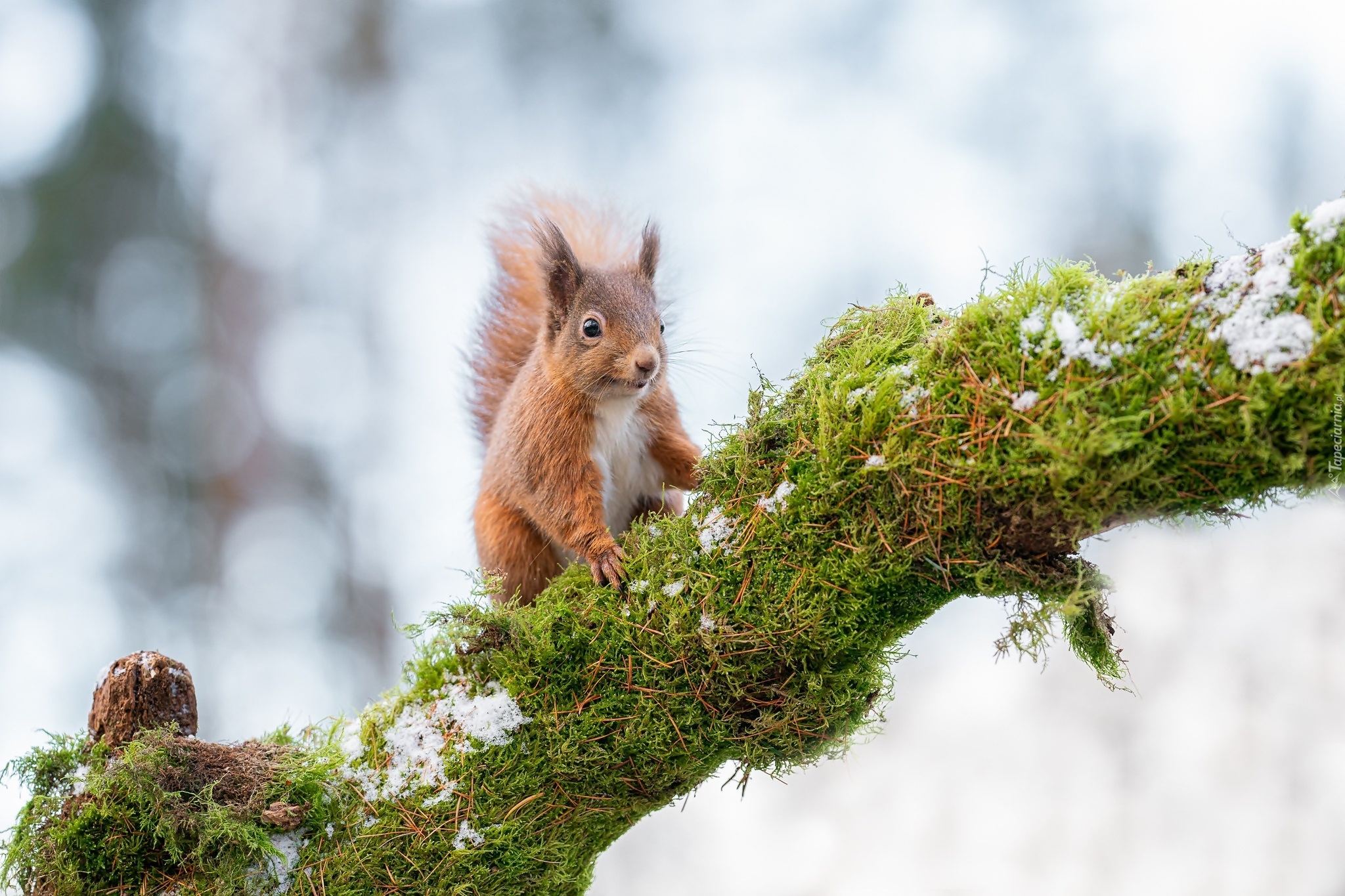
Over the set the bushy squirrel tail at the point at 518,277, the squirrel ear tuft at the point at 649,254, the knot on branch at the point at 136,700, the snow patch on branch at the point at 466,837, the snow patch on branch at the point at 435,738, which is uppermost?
the bushy squirrel tail at the point at 518,277

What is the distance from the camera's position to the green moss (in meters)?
1.42

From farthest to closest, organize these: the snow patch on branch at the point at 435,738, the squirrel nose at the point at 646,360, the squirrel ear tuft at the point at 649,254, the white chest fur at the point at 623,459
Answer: the squirrel ear tuft at the point at 649,254
the white chest fur at the point at 623,459
the squirrel nose at the point at 646,360
the snow patch on branch at the point at 435,738

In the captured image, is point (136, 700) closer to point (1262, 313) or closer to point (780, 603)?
point (780, 603)

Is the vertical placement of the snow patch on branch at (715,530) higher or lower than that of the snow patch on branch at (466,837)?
higher

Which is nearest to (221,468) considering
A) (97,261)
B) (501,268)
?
(97,261)

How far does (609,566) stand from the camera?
1969mm

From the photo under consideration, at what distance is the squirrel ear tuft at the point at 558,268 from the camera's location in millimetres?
2578

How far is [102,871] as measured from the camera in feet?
5.73

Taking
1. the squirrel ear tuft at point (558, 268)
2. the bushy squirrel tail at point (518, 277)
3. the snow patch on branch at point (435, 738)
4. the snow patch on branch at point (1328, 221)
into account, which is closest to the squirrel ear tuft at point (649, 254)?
the squirrel ear tuft at point (558, 268)

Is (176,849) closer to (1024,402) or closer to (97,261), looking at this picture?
(1024,402)

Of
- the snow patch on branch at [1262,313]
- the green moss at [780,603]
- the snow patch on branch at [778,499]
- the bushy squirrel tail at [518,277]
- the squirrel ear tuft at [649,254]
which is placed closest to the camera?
the snow patch on branch at [1262,313]

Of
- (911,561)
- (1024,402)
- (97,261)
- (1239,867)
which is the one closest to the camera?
(1024,402)

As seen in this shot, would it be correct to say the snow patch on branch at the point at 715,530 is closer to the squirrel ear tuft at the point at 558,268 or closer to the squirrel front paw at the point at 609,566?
the squirrel front paw at the point at 609,566

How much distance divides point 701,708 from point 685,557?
0.29 meters
